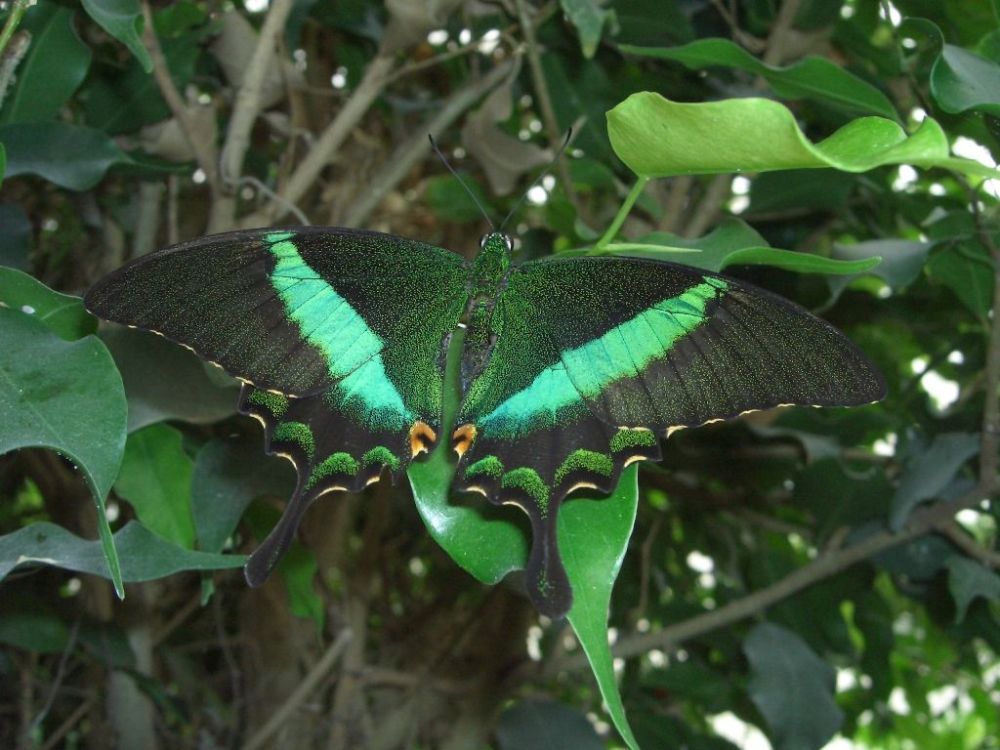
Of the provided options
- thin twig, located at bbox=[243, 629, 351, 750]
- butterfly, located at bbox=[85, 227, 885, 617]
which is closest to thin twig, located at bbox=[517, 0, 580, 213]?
butterfly, located at bbox=[85, 227, 885, 617]

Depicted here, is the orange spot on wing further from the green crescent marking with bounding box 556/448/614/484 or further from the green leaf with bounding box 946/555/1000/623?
the green leaf with bounding box 946/555/1000/623

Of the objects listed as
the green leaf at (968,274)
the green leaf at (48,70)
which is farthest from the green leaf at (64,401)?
the green leaf at (968,274)

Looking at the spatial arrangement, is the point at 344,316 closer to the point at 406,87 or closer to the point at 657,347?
the point at 657,347

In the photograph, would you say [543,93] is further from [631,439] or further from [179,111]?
[631,439]

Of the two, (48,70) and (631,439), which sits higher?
(48,70)

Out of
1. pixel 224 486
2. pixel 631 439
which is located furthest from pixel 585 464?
pixel 224 486

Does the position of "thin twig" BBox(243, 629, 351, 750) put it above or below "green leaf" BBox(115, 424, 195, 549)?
below

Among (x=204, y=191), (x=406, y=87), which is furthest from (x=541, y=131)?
(x=204, y=191)
